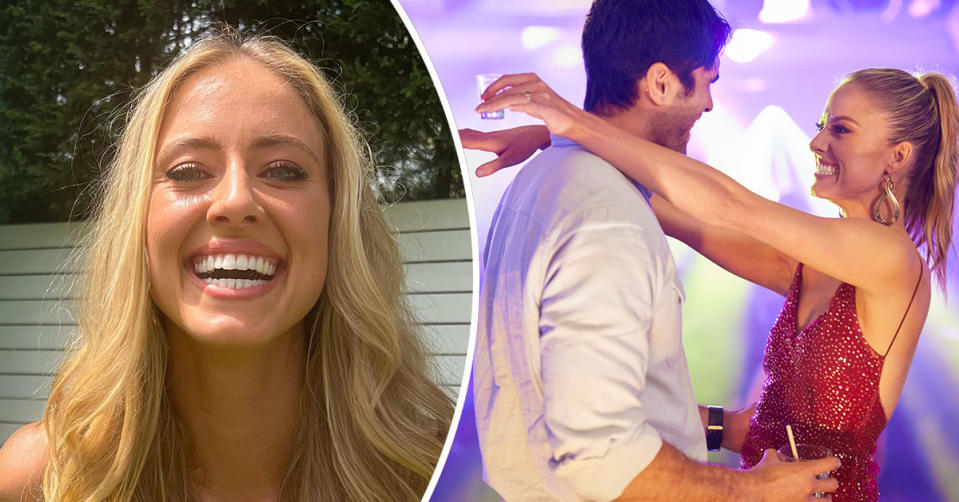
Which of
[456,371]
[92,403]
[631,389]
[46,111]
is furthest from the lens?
[46,111]

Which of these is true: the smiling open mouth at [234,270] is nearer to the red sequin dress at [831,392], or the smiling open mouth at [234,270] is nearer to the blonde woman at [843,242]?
the blonde woman at [843,242]

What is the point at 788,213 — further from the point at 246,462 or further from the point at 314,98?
the point at 246,462

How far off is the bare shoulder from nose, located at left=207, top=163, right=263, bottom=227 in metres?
0.75

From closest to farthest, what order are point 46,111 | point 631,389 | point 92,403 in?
point 631,389 < point 92,403 < point 46,111

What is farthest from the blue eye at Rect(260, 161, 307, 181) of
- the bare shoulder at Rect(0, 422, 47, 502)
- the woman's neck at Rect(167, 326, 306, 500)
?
the bare shoulder at Rect(0, 422, 47, 502)

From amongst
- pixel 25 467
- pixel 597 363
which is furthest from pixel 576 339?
pixel 25 467

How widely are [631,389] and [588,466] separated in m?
0.18

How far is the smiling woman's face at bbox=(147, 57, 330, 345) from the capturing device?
5.40 ft

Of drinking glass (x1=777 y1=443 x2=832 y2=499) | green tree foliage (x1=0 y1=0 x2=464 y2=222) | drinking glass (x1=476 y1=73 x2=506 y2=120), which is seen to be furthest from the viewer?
green tree foliage (x1=0 y1=0 x2=464 y2=222)

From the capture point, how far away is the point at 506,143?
71.8 inches

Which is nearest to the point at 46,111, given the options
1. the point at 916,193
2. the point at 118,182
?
the point at 118,182

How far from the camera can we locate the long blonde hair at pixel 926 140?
1.75m

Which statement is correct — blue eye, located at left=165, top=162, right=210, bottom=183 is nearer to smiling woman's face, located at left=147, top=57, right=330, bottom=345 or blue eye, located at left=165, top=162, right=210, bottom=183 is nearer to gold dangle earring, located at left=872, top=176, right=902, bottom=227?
smiling woman's face, located at left=147, top=57, right=330, bottom=345

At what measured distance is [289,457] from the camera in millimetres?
1841
